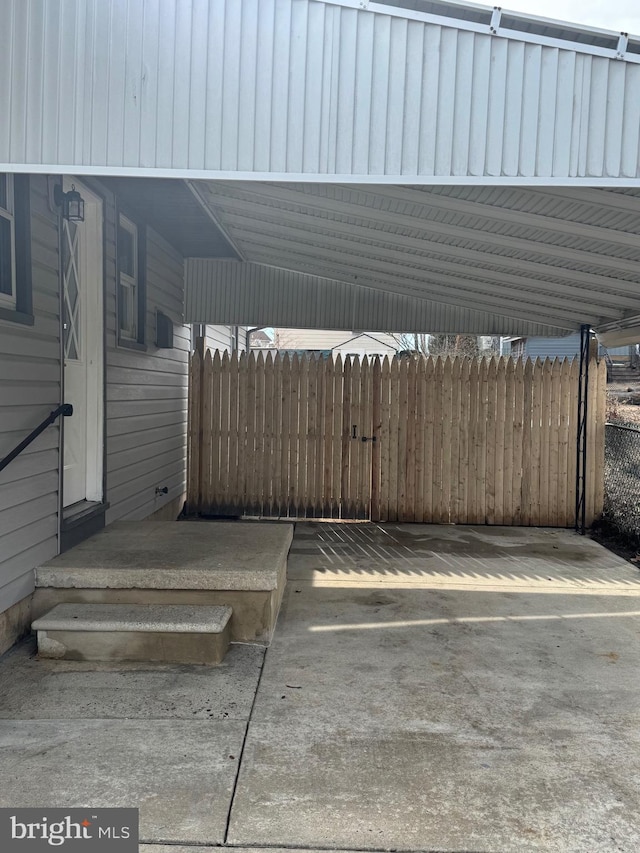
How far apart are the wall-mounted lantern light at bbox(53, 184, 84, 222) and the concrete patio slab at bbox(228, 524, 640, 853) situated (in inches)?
116

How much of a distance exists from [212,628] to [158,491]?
3411mm

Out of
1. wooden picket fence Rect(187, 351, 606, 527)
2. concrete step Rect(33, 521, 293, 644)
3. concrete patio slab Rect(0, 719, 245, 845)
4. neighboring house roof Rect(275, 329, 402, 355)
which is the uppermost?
neighboring house roof Rect(275, 329, 402, 355)

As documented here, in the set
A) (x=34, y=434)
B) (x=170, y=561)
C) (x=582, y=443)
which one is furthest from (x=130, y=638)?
(x=582, y=443)

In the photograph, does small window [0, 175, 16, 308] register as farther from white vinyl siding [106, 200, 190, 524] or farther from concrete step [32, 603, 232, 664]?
concrete step [32, 603, 232, 664]

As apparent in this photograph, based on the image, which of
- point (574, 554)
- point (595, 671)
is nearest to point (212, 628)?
point (595, 671)

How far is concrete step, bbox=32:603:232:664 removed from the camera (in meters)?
3.52

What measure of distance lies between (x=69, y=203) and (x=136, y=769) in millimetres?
3275

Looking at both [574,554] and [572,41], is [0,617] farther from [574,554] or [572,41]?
[574,554]

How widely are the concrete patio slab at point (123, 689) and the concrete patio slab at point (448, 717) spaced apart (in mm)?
177

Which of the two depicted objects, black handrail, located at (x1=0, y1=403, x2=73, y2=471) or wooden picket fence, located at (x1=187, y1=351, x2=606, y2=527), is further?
wooden picket fence, located at (x1=187, y1=351, x2=606, y2=527)

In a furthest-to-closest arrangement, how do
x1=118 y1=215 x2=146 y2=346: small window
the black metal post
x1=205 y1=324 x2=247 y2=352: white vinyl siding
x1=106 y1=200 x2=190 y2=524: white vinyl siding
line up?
x1=205 y1=324 x2=247 y2=352: white vinyl siding → the black metal post → x1=118 y1=215 x2=146 y2=346: small window → x1=106 y1=200 x2=190 y2=524: white vinyl siding

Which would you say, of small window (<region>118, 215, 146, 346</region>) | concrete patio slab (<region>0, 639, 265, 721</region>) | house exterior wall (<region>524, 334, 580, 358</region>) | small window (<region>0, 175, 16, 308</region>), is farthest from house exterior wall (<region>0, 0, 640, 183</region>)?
house exterior wall (<region>524, 334, 580, 358</region>)

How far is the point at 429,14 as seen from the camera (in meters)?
2.67

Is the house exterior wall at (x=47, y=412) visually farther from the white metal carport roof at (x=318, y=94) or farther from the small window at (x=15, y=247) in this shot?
the white metal carport roof at (x=318, y=94)
